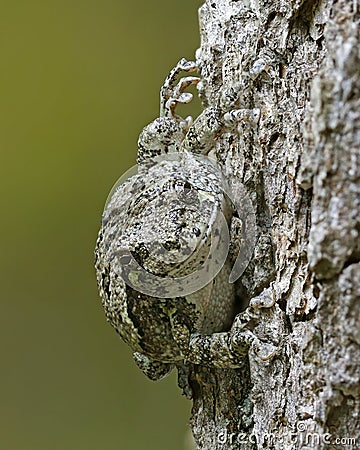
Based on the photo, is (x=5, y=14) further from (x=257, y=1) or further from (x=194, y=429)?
(x=194, y=429)

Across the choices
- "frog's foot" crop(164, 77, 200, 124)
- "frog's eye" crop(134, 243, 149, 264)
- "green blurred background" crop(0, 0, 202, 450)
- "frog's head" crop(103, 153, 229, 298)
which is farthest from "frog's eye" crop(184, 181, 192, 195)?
"green blurred background" crop(0, 0, 202, 450)

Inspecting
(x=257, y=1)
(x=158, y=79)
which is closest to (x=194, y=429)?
(x=257, y=1)

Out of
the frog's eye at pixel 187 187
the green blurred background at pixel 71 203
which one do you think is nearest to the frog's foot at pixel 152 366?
the frog's eye at pixel 187 187

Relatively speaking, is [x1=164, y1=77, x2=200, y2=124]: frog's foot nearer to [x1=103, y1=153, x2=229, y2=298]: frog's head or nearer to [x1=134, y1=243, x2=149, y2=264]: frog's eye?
[x1=103, y1=153, x2=229, y2=298]: frog's head

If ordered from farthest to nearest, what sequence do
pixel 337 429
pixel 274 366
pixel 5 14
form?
pixel 5 14 → pixel 274 366 → pixel 337 429

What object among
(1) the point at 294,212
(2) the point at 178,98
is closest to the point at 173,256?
(1) the point at 294,212

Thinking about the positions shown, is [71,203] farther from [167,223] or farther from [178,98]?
[167,223]

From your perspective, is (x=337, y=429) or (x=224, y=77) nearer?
(x=337, y=429)
